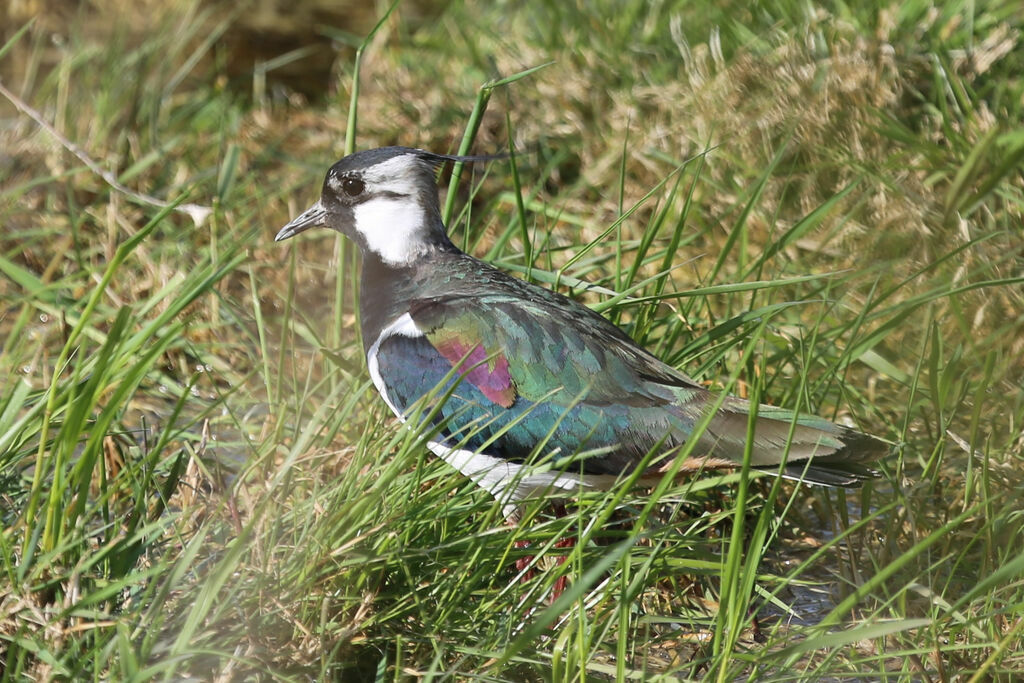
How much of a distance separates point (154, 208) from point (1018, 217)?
3229mm

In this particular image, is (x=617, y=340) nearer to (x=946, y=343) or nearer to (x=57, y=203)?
(x=946, y=343)

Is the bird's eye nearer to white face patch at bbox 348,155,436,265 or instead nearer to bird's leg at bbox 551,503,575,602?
white face patch at bbox 348,155,436,265

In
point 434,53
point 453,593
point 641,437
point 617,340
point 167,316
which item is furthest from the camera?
point 434,53

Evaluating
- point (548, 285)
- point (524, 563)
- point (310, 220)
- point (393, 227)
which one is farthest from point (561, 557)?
point (310, 220)

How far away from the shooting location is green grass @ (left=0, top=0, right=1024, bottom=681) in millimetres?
2607

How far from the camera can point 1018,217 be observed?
412 centimetres

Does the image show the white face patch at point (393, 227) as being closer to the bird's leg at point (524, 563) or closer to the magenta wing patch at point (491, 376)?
the magenta wing patch at point (491, 376)

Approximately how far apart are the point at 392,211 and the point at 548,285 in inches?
26.6

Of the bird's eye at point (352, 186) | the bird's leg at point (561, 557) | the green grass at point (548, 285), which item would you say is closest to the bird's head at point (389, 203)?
the bird's eye at point (352, 186)

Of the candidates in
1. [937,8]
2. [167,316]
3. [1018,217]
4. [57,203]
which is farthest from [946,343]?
[57,203]

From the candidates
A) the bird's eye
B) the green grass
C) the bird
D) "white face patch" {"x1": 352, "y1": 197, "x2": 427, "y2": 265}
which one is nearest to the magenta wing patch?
the bird

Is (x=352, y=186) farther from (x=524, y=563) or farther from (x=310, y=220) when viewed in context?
(x=524, y=563)

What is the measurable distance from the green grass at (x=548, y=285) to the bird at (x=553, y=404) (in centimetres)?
11

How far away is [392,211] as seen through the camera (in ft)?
12.5
